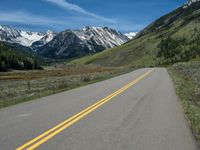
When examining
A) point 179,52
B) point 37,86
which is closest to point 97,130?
point 37,86

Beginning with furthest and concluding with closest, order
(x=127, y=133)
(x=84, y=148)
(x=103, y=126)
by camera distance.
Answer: (x=103, y=126)
(x=127, y=133)
(x=84, y=148)

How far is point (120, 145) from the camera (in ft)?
23.2

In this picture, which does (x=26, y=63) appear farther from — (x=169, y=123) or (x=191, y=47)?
(x=169, y=123)

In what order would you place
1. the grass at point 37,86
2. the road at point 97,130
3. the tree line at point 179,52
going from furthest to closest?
the tree line at point 179,52, the grass at point 37,86, the road at point 97,130

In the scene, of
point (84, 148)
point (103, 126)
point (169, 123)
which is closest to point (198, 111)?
point (169, 123)

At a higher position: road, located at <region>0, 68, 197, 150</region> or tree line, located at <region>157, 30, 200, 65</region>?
tree line, located at <region>157, 30, 200, 65</region>

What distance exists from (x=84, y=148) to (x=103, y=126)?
2.51 meters

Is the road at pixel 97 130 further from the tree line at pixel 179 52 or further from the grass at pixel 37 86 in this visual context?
the tree line at pixel 179 52

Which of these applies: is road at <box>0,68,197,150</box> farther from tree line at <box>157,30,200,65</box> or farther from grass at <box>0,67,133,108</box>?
tree line at <box>157,30,200,65</box>

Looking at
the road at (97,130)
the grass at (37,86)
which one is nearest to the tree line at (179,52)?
the grass at (37,86)

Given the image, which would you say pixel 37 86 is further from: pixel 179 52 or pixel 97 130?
pixel 179 52

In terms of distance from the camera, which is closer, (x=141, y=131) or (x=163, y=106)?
(x=141, y=131)

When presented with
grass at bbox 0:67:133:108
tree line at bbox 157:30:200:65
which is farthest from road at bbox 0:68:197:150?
tree line at bbox 157:30:200:65

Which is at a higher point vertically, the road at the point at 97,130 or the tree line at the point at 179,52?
the tree line at the point at 179,52
